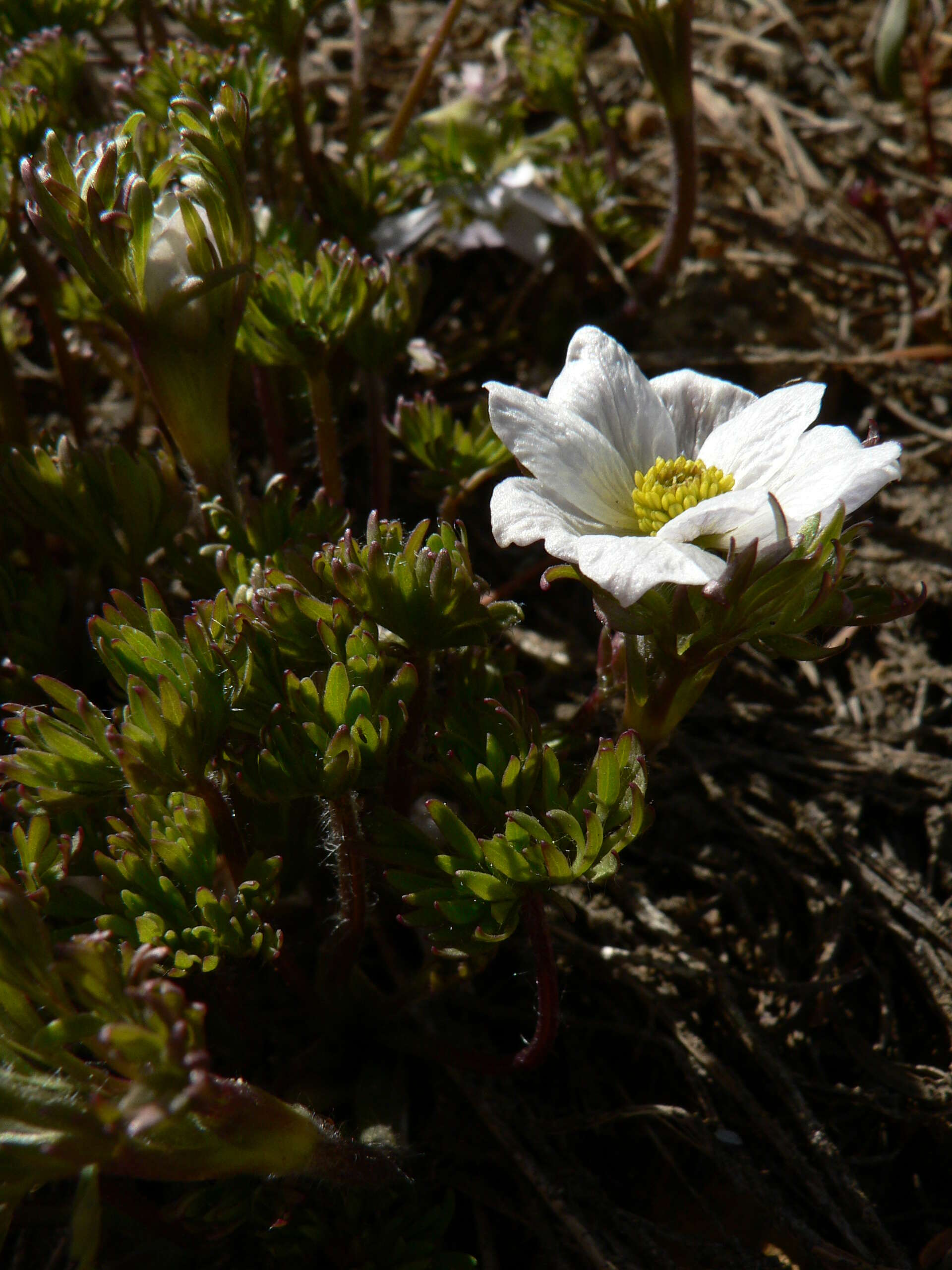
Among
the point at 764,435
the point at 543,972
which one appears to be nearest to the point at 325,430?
the point at 764,435

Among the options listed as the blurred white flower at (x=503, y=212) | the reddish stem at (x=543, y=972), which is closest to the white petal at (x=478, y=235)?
the blurred white flower at (x=503, y=212)

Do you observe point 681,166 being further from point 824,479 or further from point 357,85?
point 824,479

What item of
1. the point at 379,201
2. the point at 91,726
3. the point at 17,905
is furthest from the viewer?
the point at 379,201

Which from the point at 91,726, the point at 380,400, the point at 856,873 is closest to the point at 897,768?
the point at 856,873

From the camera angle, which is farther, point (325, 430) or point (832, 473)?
point (325, 430)

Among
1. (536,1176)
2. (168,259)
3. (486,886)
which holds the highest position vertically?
(168,259)

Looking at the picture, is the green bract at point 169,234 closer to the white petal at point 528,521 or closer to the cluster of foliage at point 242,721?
the cluster of foliage at point 242,721

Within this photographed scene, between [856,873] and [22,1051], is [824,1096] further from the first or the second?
[22,1051]
